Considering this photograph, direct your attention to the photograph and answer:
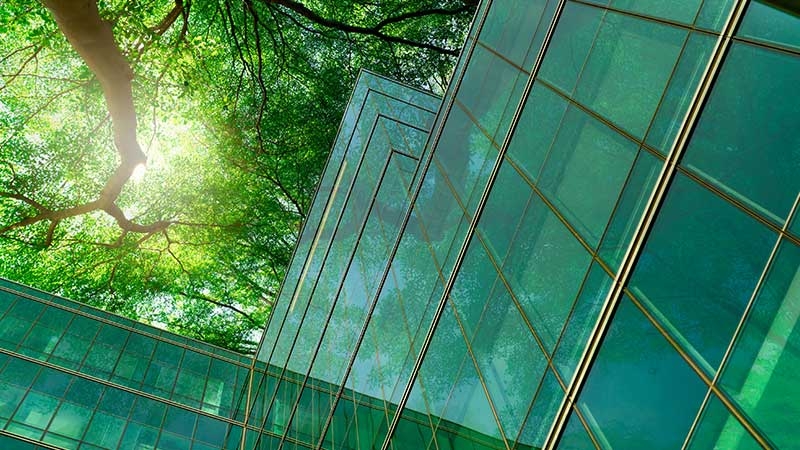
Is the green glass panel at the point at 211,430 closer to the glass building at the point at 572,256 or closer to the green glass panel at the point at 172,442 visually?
the green glass panel at the point at 172,442

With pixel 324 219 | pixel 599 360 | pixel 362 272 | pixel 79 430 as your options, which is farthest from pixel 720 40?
pixel 79 430

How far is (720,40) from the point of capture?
484cm

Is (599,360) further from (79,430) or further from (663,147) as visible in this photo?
(79,430)

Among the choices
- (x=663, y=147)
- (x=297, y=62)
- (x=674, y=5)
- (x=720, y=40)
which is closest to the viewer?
(x=720, y=40)

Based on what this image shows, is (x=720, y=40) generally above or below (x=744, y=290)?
above

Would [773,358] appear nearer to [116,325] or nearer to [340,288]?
[340,288]

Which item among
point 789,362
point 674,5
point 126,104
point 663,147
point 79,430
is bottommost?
point 79,430

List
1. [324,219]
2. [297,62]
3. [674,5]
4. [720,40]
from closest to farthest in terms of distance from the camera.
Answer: [720,40] → [674,5] → [324,219] → [297,62]

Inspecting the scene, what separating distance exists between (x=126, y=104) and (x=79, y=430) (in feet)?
21.8

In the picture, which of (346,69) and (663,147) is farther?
(346,69)

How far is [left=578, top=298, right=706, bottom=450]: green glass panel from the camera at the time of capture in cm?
412

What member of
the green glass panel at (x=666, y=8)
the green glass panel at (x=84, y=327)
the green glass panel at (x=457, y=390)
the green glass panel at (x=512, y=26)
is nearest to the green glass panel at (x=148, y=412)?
the green glass panel at (x=84, y=327)

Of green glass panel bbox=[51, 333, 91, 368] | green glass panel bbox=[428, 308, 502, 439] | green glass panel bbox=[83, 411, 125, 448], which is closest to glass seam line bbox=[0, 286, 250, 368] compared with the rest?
green glass panel bbox=[51, 333, 91, 368]

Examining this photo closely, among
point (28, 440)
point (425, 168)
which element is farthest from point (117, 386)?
point (425, 168)
